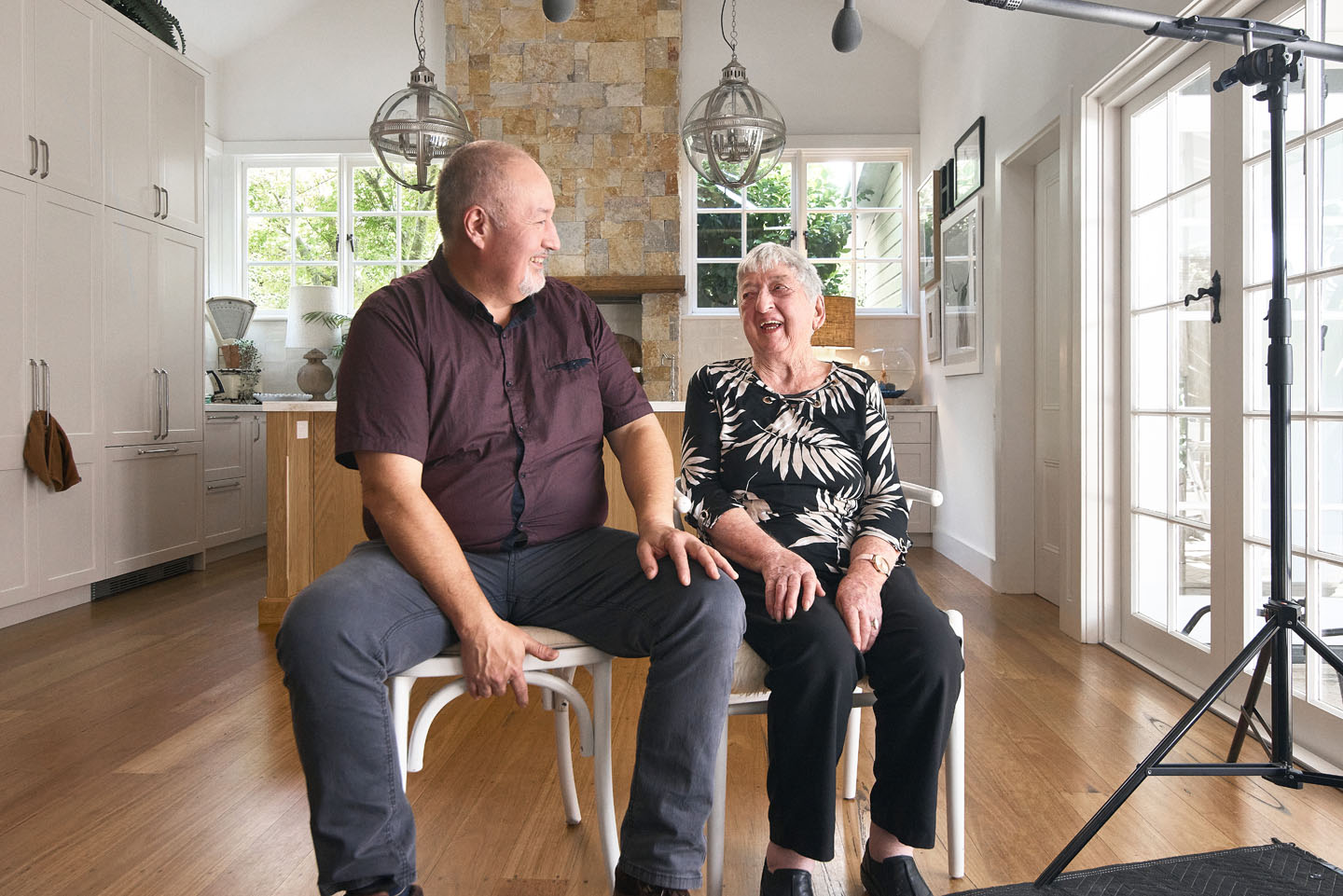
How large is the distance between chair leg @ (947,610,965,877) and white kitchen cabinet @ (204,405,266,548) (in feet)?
14.5

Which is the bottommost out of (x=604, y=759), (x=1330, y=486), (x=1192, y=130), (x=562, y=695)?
(x=604, y=759)

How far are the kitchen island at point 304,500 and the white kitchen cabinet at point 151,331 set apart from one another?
1.14 meters

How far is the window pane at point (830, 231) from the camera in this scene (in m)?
6.49

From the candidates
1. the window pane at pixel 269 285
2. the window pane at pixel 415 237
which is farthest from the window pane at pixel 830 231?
the window pane at pixel 269 285

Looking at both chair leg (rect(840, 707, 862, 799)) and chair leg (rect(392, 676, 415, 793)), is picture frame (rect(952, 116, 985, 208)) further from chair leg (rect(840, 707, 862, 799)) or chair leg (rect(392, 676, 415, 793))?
chair leg (rect(392, 676, 415, 793))

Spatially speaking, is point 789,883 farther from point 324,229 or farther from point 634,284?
point 324,229

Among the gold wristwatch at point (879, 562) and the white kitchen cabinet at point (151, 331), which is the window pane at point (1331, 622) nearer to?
the gold wristwatch at point (879, 562)

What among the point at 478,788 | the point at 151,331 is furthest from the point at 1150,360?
the point at 151,331

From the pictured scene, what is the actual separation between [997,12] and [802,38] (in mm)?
2387

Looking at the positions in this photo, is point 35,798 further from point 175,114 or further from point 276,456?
point 175,114

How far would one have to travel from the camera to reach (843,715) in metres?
1.37

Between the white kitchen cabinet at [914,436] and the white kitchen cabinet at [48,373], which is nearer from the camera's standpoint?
the white kitchen cabinet at [48,373]

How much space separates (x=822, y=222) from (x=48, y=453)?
4.75 meters

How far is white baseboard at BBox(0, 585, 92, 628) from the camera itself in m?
3.52
